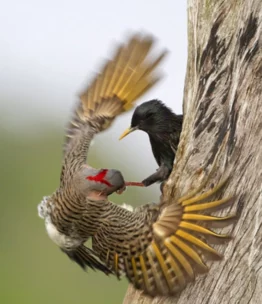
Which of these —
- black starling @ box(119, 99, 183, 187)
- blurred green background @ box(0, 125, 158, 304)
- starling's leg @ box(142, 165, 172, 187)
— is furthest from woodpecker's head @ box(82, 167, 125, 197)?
blurred green background @ box(0, 125, 158, 304)

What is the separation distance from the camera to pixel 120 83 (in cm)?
856

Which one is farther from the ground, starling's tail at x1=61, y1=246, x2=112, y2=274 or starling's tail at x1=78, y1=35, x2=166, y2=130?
starling's tail at x1=78, y1=35, x2=166, y2=130

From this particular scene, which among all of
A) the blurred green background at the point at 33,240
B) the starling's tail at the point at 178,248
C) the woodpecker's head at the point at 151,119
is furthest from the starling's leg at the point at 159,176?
the blurred green background at the point at 33,240

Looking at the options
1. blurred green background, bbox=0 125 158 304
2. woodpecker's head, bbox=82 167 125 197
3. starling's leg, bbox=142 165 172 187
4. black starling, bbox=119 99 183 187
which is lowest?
blurred green background, bbox=0 125 158 304

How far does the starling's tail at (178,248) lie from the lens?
725 cm

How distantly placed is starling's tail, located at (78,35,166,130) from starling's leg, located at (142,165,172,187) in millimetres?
481

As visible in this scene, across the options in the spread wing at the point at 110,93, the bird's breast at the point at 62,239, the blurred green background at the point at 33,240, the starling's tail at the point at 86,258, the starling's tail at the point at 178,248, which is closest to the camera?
the starling's tail at the point at 178,248

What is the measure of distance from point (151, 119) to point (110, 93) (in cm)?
84

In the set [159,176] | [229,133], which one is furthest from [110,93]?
[229,133]

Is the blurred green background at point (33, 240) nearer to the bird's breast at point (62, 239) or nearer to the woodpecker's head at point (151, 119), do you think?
the woodpecker's head at point (151, 119)

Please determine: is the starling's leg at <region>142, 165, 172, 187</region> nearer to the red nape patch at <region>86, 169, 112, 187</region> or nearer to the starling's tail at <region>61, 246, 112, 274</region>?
the starling's tail at <region>61, 246, 112, 274</region>

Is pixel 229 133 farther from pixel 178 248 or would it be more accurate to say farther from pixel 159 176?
pixel 159 176

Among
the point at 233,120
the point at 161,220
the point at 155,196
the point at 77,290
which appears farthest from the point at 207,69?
the point at 77,290

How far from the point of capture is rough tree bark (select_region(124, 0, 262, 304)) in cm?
738
